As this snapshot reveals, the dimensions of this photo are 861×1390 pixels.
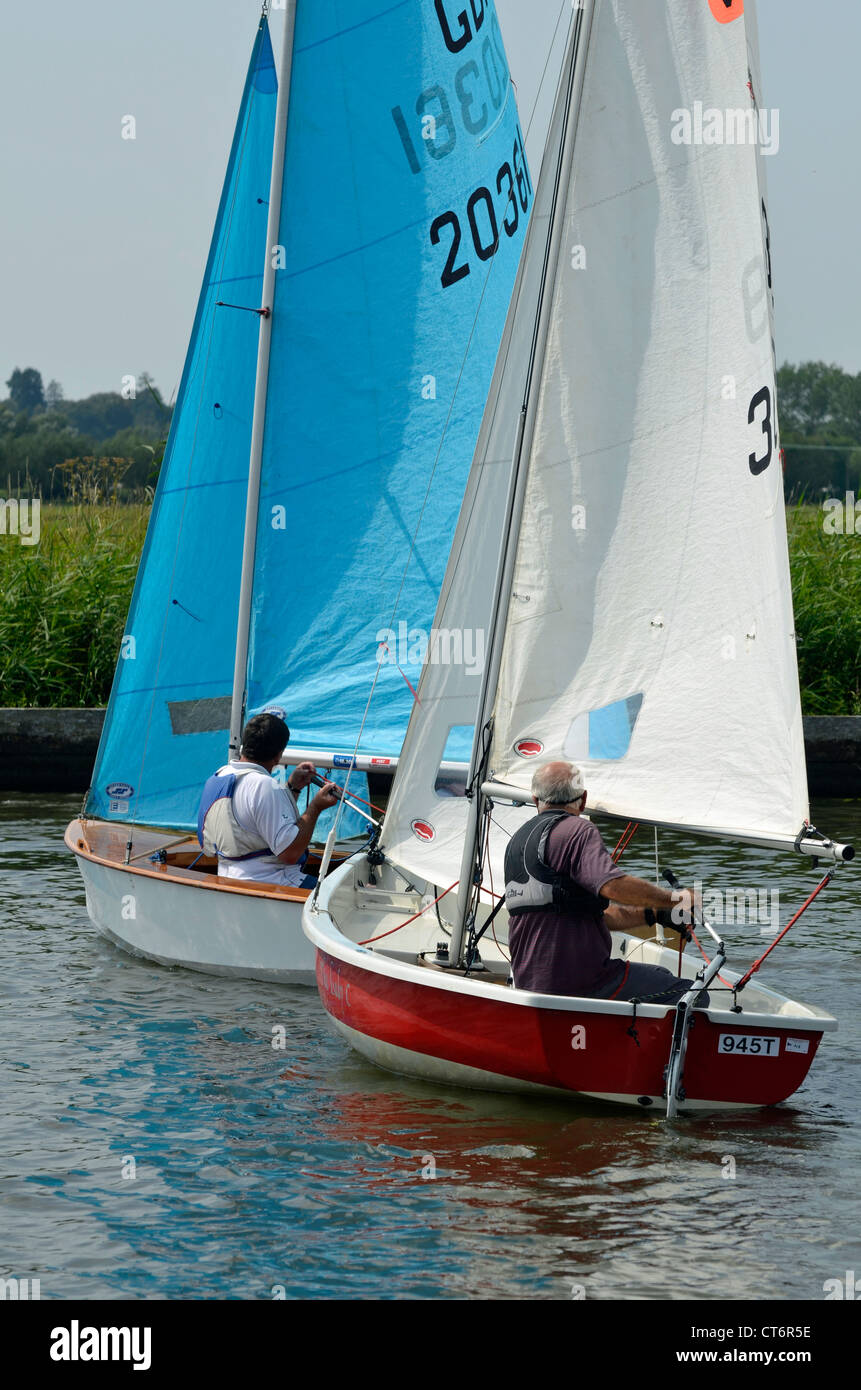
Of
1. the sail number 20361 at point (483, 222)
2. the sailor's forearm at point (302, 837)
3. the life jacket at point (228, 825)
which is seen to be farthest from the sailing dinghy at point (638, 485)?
Answer: the sail number 20361 at point (483, 222)

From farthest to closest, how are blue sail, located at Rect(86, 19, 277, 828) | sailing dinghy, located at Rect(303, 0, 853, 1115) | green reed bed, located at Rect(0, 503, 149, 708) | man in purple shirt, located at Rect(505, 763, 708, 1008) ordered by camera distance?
1. green reed bed, located at Rect(0, 503, 149, 708)
2. blue sail, located at Rect(86, 19, 277, 828)
3. sailing dinghy, located at Rect(303, 0, 853, 1115)
4. man in purple shirt, located at Rect(505, 763, 708, 1008)

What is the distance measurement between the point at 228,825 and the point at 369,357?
279cm

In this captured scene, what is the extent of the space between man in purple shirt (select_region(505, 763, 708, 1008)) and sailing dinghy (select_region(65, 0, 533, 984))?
111 inches

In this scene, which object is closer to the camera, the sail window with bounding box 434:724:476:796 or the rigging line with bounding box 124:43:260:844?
the sail window with bounding box 434:724:476:796

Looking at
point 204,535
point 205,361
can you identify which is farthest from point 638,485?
point 205,361

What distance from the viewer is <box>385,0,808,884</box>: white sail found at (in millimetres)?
6336

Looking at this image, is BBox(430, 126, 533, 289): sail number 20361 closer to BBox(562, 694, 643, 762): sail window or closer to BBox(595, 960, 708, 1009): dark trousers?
BBox(562, 694, 643, 762): sail window

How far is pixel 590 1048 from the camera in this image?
586 cm

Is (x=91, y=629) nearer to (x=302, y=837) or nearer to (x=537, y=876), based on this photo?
(x=302, y=837)

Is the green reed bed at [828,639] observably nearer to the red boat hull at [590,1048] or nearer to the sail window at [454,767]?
the sail window at [454,767]

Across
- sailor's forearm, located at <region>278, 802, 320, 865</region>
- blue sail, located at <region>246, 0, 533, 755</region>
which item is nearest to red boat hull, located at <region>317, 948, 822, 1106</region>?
sailor's forearm, located at <region>278, 802, 320, 865</region>

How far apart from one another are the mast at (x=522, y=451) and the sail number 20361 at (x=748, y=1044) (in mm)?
1264

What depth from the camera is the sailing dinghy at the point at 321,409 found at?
355 inches
